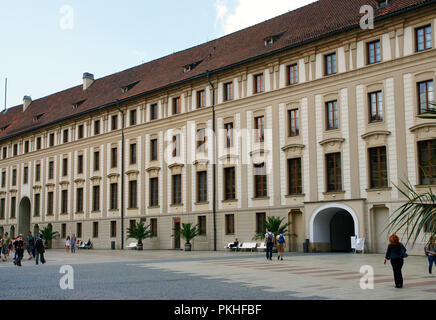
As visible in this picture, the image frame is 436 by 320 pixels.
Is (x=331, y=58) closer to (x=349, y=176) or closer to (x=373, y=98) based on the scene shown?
(x=373, y=98)

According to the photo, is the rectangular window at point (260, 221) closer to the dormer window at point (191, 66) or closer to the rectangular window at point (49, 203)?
the dormer window at point (191, 66)

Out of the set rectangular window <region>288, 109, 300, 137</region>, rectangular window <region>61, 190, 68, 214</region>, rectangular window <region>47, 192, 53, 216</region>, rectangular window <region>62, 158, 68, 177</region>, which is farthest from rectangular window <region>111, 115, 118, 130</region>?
rectangular window <region>288, 109, 300, 137</region>

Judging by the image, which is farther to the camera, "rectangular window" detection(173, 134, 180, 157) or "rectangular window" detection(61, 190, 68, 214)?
"rectangular window" detection(61, 190, 68, 214)

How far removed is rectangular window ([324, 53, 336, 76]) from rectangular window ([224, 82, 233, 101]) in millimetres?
8297

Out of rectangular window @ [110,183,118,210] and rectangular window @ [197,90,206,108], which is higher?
rectangular window @ [197,90,206,108]

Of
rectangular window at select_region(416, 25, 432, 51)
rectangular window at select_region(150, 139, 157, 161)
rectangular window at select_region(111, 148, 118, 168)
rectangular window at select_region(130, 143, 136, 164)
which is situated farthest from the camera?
rectangular window at select_region(111, 148, 118, 168)

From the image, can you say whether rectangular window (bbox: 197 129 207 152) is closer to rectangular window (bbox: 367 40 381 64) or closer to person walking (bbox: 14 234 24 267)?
rectangular window (bbox: 367 40 381 64)

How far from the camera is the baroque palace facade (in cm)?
3166

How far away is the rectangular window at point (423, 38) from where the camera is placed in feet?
100

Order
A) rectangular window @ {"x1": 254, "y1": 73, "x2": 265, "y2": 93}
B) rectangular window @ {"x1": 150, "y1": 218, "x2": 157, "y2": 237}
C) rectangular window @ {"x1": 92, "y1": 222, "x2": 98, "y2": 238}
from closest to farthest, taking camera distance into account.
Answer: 1. rectangular window @ {"x1": 254, "y1": 73, "x2": 265, "y2": 93}
2. rectangular window @ {"x1": 150, "y1": 218, "x2": 157, "y2": 237}
3. rectangular window @ {"x1": 92, "y1": 222, "x2": 98, "y2": 238}

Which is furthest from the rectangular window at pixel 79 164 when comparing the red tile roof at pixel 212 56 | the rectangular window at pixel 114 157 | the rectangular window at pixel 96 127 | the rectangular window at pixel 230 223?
the rectangular window at pixel 230 223

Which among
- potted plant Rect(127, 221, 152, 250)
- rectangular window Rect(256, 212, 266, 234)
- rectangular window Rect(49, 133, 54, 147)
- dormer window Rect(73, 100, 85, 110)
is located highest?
dormer window Rect(73, 100, 85, 110)

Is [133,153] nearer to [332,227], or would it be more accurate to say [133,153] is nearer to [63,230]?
[63,230]

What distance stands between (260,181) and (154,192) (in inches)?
458
